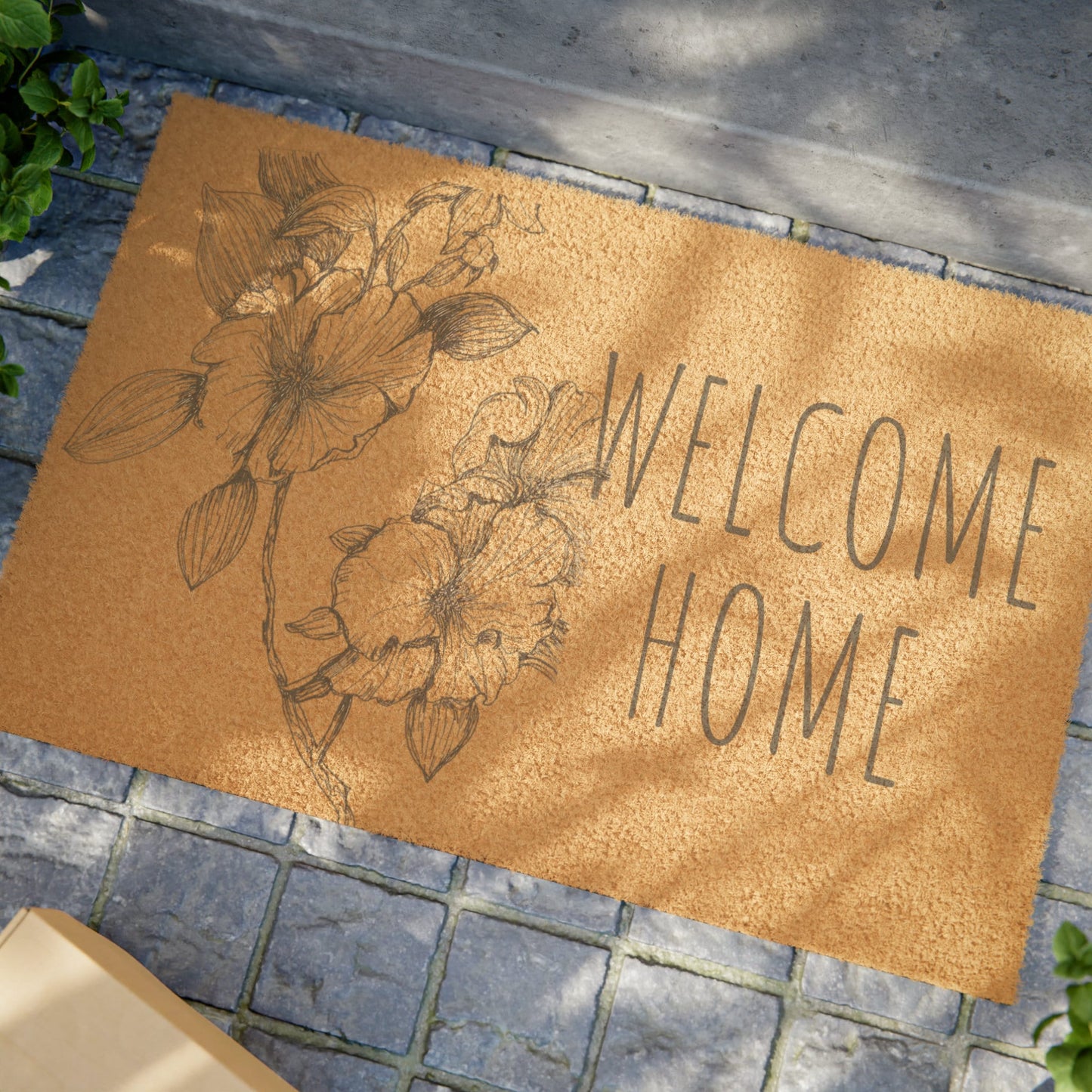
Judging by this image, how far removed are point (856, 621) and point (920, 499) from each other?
27cm

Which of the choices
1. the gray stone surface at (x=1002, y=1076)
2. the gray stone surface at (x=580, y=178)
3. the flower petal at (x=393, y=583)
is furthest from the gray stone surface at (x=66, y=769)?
the gray stone surface at (x=1002, y=1076)

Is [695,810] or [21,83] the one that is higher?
[21,83]

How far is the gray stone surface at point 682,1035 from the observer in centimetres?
152

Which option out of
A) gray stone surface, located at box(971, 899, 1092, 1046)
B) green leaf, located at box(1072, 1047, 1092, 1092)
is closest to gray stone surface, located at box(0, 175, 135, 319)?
green leaf, located at box(1072, 1047, 1092, 1092)

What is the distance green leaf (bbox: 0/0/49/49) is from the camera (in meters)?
1.27

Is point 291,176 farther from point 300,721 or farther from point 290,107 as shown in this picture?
point 300,721

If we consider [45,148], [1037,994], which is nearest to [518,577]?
[45,148]

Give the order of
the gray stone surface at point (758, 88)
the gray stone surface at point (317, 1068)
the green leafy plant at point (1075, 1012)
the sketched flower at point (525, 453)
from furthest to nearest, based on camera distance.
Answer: the sketched flower at point (525, 453) < the gray stone surface at point (317, 1068) < the gray stone surface at point (758, 88) < the green leafy plant at point (1075, 1012)

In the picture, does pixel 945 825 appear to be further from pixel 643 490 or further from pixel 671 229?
pixel 671 229

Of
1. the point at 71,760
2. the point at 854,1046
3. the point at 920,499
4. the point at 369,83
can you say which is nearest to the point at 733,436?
the point at 920,499

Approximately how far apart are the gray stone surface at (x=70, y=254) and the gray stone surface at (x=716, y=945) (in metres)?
1.61

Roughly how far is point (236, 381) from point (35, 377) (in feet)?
1.36

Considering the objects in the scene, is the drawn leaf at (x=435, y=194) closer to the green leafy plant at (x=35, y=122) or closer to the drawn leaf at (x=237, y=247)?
Answer: the drawn leaf at (x=237, y=247)

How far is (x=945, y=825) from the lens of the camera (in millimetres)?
1557
